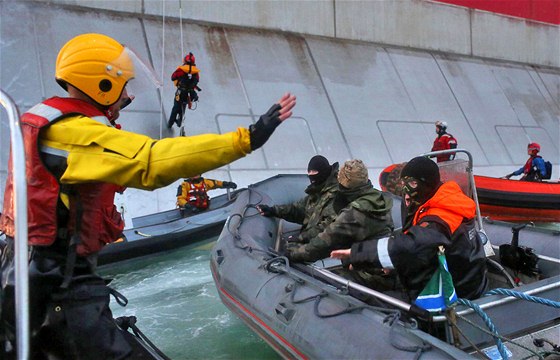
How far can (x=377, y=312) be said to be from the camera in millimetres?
1846

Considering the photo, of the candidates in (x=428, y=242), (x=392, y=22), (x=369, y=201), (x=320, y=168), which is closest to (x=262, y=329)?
(x=369, y=201)

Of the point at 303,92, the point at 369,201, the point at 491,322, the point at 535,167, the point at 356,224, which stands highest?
the point at 303,92

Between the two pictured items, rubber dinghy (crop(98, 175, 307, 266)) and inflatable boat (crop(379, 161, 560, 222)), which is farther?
inflatable boat (crop(379, 161, 560, 222))

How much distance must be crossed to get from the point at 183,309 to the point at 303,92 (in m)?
5.83

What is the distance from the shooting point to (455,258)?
6.25 ft

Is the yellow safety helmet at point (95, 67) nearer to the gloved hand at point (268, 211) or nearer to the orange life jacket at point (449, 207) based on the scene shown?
the orange life jacket at point (449, 207)

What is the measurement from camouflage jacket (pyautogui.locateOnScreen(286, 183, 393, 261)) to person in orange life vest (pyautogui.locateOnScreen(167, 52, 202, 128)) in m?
4.53

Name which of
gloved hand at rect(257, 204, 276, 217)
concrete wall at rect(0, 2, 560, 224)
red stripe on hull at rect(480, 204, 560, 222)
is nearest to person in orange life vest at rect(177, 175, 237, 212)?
concrete wall at rect(0, 2, 560, 224)

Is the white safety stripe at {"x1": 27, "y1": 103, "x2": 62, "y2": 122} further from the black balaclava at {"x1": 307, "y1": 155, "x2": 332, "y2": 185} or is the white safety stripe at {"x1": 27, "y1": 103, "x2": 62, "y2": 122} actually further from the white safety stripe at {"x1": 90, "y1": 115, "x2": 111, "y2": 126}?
the black balaclava at {"x1": 307, "y1": 155, "x2": 332, "y2": 185}

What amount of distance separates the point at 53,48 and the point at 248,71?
10.1 ft

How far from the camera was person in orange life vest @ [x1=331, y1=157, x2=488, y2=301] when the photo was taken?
1741 mm

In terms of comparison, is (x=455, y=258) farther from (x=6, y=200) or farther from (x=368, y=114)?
(x=368, y=114)

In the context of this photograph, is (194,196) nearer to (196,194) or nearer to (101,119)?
(196,194)

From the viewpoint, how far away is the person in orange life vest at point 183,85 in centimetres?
652
